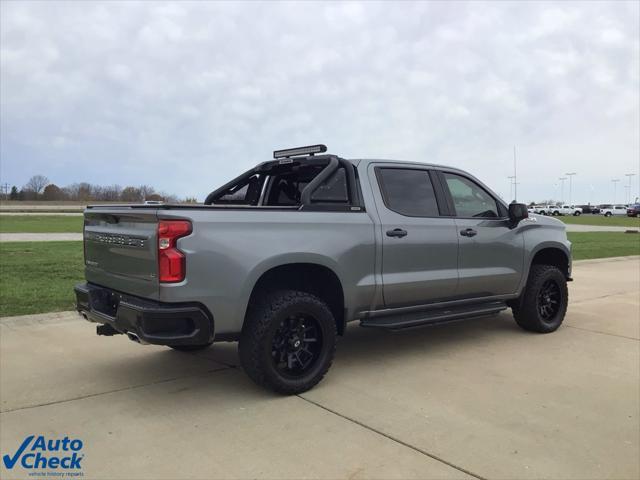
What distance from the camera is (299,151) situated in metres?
5.40

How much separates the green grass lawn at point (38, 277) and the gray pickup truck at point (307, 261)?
2.94 meters

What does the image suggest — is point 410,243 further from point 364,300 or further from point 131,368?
point 131,368

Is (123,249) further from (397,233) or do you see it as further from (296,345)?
(397,233)

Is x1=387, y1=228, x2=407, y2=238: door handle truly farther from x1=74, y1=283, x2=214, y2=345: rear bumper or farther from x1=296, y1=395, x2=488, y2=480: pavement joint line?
x1=74, y1=283, x2=214, y2=345: rear bumper

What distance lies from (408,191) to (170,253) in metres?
2.46

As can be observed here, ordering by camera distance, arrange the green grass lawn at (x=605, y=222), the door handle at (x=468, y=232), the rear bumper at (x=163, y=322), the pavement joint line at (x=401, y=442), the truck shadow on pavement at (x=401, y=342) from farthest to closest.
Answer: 1. the green grass lawn at (x=605, y=222)
2. the door handle at (x=468, y=232)
3. the truck shadow on pavement at (x=401, y=342)
4. the rear bumper at (x=163, y=322)
5. the pavement joint line at (x=401, y=442)

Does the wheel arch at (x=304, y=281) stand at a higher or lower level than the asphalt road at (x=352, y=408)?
higher

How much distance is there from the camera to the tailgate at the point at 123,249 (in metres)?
3.96

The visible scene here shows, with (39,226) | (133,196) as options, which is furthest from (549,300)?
(133,196)

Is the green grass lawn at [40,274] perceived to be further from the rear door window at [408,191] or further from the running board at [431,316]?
the rear door window at [408,191]

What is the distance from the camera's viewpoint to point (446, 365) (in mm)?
5227

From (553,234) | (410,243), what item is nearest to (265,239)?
(410,243)

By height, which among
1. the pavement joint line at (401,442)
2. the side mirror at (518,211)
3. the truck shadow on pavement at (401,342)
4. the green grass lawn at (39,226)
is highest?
the side mirror at (518,211)

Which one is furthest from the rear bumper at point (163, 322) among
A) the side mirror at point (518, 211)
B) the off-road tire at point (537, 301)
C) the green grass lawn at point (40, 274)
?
the off-road tire at point (537, 301)
